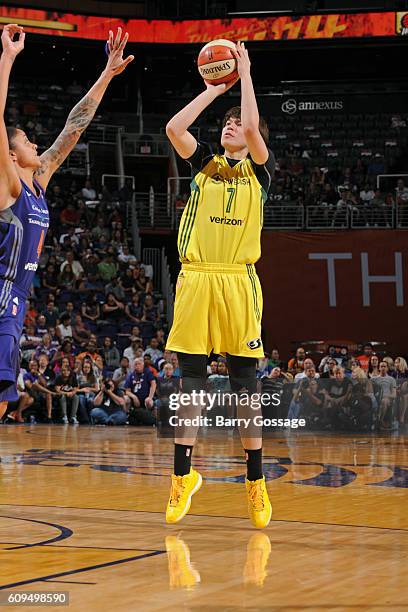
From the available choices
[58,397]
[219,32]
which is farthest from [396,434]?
[219,32]

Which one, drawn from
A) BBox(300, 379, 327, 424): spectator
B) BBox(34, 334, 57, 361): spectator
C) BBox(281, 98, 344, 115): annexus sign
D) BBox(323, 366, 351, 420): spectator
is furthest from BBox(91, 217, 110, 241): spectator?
BBox(281, 98, 344, 115): annexus sign

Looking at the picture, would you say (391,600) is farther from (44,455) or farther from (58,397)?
(58,397)

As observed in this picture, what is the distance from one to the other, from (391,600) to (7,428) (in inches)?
483

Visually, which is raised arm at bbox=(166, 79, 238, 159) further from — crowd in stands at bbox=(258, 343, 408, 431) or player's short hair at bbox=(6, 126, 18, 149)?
crowd in stands at bbox=(258, 343, 408, 431)

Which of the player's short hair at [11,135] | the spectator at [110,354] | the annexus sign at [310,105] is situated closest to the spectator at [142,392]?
the spectator at [110,354]

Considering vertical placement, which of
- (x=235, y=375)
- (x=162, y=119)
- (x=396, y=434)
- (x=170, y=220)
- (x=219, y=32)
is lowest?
(x=396, y=434)

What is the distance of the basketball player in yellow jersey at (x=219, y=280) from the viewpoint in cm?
607

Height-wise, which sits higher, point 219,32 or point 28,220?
point 219,32

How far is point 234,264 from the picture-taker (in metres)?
6.17

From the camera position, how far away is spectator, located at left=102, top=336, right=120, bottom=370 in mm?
19078

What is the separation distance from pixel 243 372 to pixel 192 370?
339 mm

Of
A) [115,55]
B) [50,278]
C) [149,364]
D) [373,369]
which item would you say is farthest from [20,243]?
[50,278]

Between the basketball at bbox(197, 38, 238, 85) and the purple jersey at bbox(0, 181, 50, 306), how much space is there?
154 cm

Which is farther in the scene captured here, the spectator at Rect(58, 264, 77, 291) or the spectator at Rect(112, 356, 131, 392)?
the spectator at Rect(58, 264, 77, 291)
